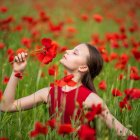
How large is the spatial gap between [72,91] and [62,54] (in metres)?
2.25

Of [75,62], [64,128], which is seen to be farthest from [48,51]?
[64,128]

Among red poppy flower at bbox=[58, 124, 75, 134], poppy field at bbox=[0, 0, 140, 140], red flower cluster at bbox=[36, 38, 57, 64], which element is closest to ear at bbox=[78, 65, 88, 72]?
poppy field at bbox=[0, 0, 140, 140]

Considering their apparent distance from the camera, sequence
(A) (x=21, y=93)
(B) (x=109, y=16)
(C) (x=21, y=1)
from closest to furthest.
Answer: (A) (x=21, y=93), (B) (x=109, y=16), (C) (x=21, y=1)

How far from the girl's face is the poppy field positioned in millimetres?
109

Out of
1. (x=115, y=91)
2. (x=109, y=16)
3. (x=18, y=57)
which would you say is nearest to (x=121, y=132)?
(x=115, y=91)

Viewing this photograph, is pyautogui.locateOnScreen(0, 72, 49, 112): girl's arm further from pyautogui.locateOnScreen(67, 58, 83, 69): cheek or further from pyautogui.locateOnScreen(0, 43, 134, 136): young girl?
pyautogui.locateOnScreen(67, 58, 83, 69): cheek

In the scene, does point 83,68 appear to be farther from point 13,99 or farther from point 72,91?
point 13,99

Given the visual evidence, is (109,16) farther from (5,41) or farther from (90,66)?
(90,66)

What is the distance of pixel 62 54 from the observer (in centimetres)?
481

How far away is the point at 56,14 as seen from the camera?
890 centimetres

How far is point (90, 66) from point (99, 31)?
511cm

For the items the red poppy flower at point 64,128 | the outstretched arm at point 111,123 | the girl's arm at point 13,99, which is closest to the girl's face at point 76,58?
the girl's arm at point 13,99

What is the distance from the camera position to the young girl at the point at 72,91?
8.11ft

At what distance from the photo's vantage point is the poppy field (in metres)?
2.29
